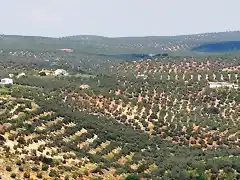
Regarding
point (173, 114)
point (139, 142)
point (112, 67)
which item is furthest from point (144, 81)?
point (112, 67)

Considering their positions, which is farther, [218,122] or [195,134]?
[218,122]

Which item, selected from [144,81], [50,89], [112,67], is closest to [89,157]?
[50,89]

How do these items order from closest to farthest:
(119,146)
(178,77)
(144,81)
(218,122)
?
1. (119,146)
2. (218,122)
3. (144,81)
4. (178,77)

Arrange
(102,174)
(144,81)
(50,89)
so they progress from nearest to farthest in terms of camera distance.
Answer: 1. (102,174)
2. (50,89)
3. (144,81)

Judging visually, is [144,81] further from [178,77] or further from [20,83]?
[20,83]

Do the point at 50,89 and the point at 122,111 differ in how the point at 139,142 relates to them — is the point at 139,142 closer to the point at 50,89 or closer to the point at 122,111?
the point at 122,111

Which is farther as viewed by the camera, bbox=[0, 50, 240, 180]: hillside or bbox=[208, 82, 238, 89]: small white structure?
bbox=[208, 82, 238, 89]: small white structure

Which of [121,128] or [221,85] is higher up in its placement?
[221,85]

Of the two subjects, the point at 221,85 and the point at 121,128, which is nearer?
the point at 121,128

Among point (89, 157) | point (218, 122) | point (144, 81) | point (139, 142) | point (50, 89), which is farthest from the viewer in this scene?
point (144, 81)

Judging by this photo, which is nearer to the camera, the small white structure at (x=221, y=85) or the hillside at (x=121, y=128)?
the hillside at (x=121, y=128)
